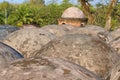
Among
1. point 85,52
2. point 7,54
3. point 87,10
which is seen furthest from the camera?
point 87,10

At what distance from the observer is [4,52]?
6.20 meters

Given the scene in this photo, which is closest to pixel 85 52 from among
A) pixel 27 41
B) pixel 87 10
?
pixel 27 41

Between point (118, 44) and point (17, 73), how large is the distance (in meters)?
6.03

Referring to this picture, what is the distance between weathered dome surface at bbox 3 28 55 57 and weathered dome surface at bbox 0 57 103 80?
6501 mm

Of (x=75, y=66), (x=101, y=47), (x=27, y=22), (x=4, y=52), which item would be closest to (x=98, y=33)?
(x=101, y=47)

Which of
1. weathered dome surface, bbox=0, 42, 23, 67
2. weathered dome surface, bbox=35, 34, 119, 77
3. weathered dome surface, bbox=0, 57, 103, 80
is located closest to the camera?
weathered dome surface, bbox=0, 57, 103, 80

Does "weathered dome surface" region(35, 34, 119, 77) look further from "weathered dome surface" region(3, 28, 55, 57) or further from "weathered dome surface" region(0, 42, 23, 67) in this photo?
"weathered dome surface" region(3, 28, 55, 57)

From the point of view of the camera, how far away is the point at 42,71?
12.9 feet

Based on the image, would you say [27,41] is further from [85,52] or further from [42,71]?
[42,71]

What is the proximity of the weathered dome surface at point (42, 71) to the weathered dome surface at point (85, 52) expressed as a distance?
11.7 feet

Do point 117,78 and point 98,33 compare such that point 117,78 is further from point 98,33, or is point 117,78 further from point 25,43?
point 98,33

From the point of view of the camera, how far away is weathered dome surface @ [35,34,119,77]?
25.3ft

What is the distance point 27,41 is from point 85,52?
3326mm

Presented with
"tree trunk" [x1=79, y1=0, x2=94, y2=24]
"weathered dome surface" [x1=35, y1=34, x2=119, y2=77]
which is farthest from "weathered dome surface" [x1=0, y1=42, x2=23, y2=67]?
"tree trunk" [x1=79, y1=0, x2=94, y2=24]
